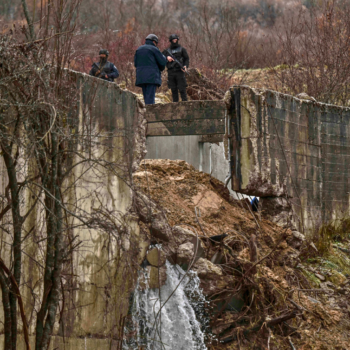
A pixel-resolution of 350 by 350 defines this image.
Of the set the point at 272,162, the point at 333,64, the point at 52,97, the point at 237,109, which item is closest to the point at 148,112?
the point at 237,109

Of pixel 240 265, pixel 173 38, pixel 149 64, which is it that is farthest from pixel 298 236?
pixel 173 38

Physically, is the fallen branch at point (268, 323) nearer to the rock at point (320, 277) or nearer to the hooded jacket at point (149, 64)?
Result: the rock at point (320, 277)

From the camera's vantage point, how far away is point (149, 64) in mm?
9656

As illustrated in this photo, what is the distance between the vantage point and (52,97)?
5027 millimetres

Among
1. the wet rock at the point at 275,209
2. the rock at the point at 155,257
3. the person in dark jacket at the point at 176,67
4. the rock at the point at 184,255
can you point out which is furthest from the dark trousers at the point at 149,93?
the rock at the point at 155,257

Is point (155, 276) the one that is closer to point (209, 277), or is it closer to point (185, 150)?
point (209, 277)

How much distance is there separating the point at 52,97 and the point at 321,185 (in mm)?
5353

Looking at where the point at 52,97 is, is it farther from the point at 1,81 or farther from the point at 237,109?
the point at 237,109

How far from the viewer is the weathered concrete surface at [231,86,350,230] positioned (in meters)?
8.11

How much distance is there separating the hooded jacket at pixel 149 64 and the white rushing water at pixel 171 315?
149 inches

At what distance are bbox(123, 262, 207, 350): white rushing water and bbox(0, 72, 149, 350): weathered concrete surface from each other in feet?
0.82

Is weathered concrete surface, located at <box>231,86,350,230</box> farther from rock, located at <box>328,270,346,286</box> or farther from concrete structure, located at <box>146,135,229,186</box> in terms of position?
concrete structure, located at <box>146,135,229,186</box>

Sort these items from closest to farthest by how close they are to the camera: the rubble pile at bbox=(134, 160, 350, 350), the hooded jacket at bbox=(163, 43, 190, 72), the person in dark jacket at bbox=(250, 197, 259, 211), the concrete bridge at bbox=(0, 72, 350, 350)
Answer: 1. the concrete bridge at bbox=(0, 72, 350, 350)
2. the rubble pile at bbox=(134, 160, 350, 350)
3. the person in dark jacket at bbox=(250, 197, 259, 211)
4. the hooded jacket at bbox=(163, 43, 190, 72)

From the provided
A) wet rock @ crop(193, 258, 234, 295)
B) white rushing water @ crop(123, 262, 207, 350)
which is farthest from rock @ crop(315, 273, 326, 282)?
white rushing water @ crop(123, 262, 207, 350)
